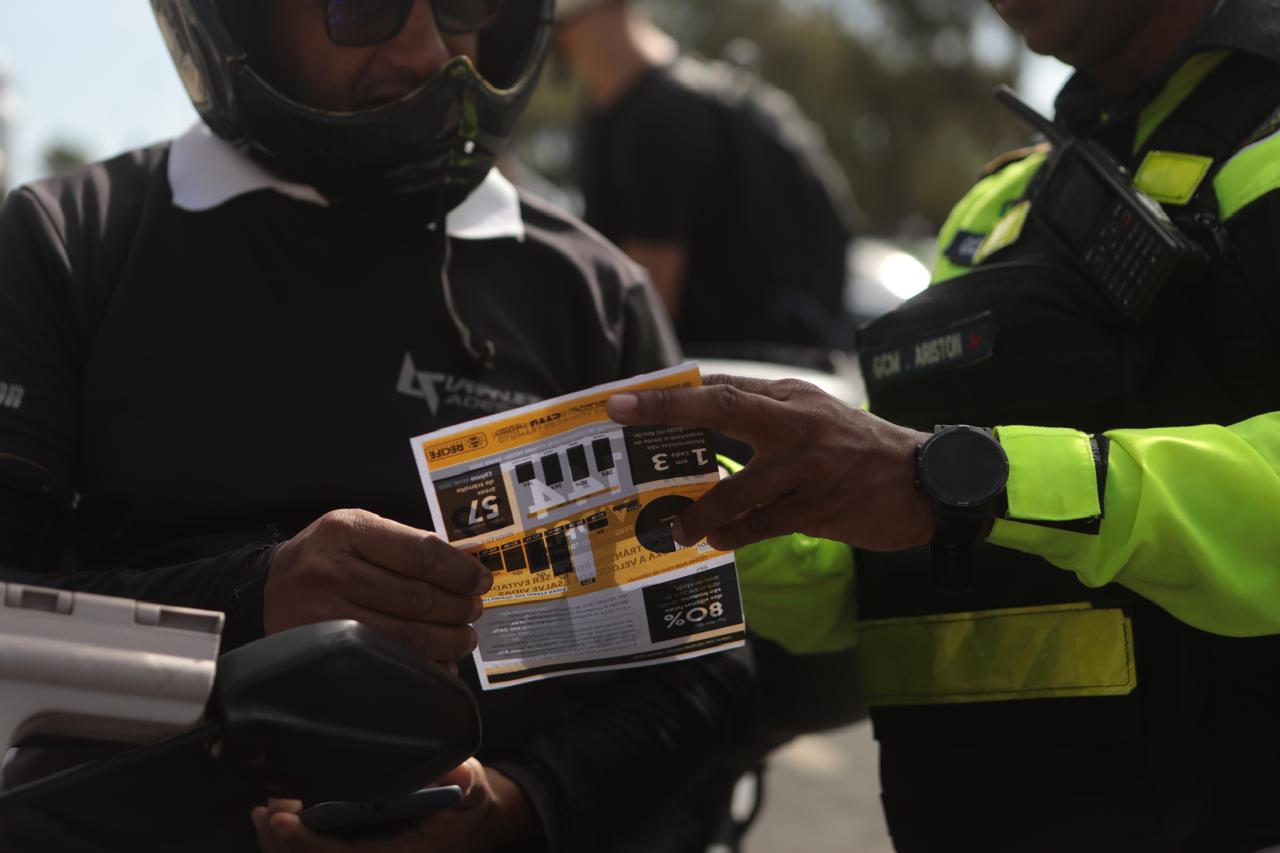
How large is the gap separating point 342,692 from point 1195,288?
114cm

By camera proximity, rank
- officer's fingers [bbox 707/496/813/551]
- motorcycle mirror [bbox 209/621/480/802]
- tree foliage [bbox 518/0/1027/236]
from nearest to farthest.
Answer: motorcycle mirror [bbox 209/621/480/802] < officer's fingers [bbox 707/496/813/551] < tree foliage [bbox 518/0/1027/236]

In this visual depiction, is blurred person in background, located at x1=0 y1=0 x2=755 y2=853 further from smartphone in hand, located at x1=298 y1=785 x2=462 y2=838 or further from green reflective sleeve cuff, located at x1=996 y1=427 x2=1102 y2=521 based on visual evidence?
green reflective sleeve cuff, located at x1=996 y1=427 x2=1102 y2=521

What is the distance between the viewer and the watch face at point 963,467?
4.81ft

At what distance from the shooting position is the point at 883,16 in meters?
34.6

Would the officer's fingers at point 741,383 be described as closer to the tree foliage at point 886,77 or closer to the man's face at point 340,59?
the man's face at point 340,59

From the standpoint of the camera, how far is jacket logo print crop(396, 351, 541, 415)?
1.85 m

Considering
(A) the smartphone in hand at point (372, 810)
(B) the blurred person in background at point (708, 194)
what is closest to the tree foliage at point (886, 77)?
(B) the blurred person in background at point (708, 194)

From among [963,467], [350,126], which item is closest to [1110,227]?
[963,467]

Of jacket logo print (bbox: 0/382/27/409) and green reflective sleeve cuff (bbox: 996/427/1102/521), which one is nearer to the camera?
green reflective sleeve cuff (bbox: 996/427/1102/521)

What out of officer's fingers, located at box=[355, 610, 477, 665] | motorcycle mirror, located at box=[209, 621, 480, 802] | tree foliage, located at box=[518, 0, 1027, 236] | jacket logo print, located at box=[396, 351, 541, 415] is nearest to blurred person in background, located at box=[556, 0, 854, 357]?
jacket logo print, located at box=[396, 351, 541, 415]

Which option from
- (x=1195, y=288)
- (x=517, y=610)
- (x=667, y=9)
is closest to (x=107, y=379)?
(x=517, y=610)

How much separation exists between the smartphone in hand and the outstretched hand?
410 millimetres

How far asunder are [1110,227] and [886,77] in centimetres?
3392

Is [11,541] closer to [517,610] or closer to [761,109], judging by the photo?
[517,610]
